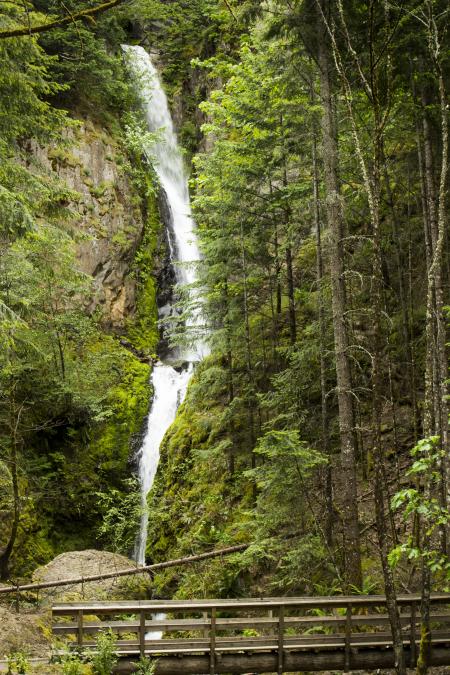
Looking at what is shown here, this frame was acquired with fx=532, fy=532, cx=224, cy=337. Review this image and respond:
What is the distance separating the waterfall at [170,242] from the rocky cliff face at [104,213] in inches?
96.9

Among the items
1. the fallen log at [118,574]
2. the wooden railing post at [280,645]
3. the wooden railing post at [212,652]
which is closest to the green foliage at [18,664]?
the wooden railing post at [212,652]

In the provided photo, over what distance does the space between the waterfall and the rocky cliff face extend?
246 cm

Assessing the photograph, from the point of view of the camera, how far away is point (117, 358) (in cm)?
2239

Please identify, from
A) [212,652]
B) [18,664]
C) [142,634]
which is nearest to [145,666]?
[142,634]

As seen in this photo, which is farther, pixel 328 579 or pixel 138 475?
pixel 138 475

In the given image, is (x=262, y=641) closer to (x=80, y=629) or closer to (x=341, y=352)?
(x=80, y=629)

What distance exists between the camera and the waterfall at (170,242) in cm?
1972

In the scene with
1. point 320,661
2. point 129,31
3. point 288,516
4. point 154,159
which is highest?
point 129,31

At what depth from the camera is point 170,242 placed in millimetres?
27703

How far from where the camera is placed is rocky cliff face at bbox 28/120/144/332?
24.0 meters

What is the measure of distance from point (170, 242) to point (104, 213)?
397 cm

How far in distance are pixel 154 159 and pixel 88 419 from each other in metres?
16.2

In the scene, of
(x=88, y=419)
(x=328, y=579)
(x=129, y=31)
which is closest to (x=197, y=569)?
(x=328, y=579)

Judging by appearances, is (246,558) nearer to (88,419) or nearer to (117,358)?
(88,419)
